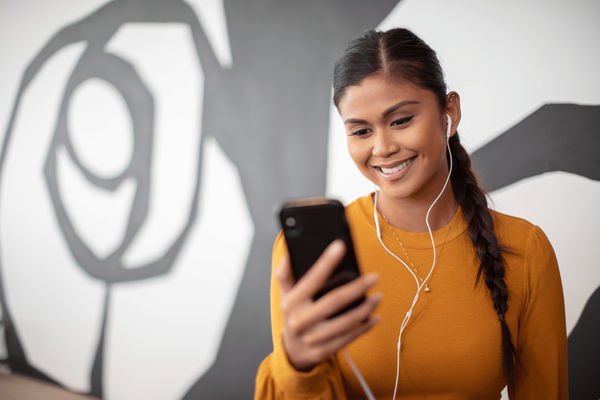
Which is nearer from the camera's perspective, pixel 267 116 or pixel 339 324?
pixel 339 324

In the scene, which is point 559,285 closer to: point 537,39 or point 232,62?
point 537,39

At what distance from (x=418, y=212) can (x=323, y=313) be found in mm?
423

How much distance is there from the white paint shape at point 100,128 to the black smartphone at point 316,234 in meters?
1.56

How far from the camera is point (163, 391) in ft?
→ 5.94

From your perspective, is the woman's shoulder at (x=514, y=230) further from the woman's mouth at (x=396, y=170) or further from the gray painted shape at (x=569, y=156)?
the gray painted shape at (x=569, y=156)

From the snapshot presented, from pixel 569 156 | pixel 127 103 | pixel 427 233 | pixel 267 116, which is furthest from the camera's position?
pixel 127 103

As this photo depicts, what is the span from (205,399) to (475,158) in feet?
4.84

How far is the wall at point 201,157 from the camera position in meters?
1.06

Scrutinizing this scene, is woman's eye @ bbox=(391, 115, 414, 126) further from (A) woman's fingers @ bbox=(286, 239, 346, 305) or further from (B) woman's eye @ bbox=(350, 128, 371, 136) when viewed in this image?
(A) woman's fingers @ bbox=(286, 239, 346, 305)

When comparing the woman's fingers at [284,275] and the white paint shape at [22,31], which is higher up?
the white paint shape at [22,31]

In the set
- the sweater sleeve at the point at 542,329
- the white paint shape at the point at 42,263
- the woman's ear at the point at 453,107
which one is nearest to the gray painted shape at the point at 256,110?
the white paint shape at the point at 42,263

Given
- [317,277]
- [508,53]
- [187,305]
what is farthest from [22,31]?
[317,277]

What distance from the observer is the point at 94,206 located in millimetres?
1948

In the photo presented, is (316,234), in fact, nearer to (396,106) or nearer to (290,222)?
(290,222)
